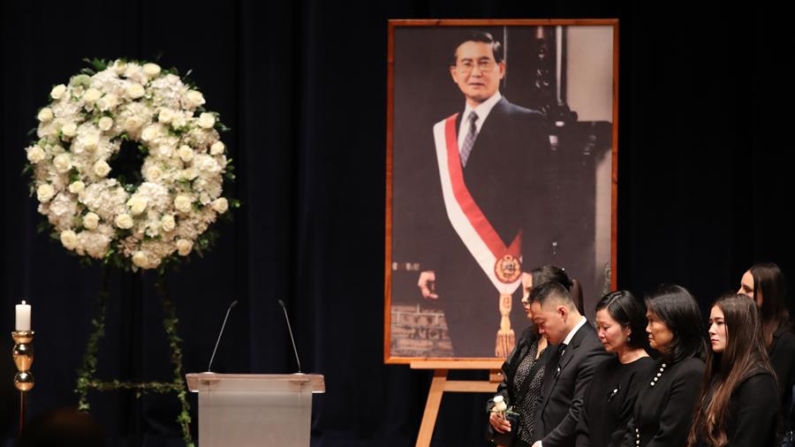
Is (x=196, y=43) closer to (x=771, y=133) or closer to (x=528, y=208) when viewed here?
(x=528, y=208)

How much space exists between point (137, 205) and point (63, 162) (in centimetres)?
45

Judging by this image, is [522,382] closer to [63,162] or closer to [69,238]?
[69,238]

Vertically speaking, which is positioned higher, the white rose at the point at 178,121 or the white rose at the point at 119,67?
the white rose at the point at 119,67

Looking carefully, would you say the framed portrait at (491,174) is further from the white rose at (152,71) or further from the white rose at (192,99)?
the white rose at (152,71)

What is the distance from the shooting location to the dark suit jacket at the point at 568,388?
4.36 metres

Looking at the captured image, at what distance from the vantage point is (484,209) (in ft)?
19.6

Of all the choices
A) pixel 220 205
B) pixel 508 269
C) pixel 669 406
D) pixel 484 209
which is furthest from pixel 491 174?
pixel 669 406

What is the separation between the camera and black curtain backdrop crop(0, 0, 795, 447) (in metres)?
7.09

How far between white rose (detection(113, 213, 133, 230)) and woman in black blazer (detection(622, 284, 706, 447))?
290cm

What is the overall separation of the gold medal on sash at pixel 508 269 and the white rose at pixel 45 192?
2.33 meters

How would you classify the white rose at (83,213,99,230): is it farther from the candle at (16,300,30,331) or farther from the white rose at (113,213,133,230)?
the candle at (16,300,30,331)

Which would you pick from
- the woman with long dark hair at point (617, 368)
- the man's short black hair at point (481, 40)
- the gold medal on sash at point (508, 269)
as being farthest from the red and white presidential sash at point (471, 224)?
the woman with long dark hair at point (617, 368)

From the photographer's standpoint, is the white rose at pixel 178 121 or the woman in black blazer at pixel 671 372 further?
the white rose at pixel 178 121

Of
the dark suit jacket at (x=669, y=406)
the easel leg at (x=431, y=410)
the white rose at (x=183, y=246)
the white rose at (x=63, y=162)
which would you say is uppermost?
the white rose at (x=63, y=162)
